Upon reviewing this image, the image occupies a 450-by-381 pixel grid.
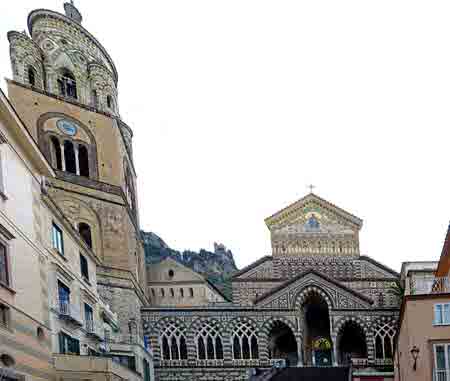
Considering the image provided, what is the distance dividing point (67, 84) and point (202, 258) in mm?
56697

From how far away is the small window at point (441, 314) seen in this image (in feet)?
64.9

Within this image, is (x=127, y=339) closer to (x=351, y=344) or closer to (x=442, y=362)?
(x=351, y=344)

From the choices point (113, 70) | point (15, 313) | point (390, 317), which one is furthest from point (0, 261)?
point (113, 70)

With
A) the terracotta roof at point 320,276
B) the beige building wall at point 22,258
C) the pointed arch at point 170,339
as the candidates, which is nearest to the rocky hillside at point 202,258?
the terracotta roof at point 320,276

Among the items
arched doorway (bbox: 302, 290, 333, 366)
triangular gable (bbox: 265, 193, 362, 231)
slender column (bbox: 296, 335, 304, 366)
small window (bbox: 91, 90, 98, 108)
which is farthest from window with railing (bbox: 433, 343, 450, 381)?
triangular gable (bbox: 265, 193, 362, 231)

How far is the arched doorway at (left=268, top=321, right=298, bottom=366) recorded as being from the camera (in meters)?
51.8

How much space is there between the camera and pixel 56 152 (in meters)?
49.2

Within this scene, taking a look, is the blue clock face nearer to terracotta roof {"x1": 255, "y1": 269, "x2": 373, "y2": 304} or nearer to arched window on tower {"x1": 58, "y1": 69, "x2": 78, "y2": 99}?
arched window on tower {"x1": 58, "y1": 69, "x2": 78, "y2": 99}

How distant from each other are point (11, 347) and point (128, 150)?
38.3 m

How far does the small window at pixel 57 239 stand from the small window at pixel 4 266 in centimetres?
559

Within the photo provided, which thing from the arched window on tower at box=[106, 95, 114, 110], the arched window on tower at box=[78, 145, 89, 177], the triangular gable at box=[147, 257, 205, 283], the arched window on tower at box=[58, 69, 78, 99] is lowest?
the triangular gable at box=[147, 257, 205, 283]

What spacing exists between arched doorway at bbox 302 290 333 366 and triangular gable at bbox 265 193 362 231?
9183 millimetres

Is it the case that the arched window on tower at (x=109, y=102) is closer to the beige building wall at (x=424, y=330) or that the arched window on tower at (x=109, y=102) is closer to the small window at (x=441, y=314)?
the beige building wall at (x=424, y=330)

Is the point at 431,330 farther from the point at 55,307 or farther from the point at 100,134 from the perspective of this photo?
the point at 100,134
